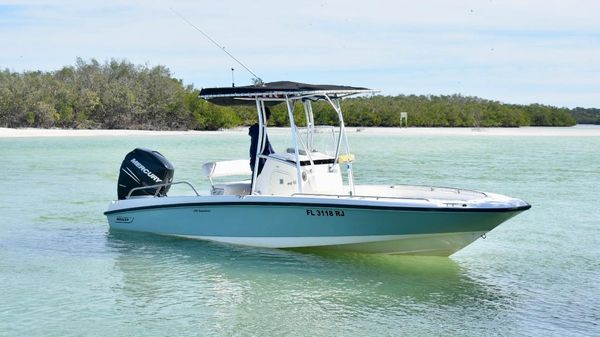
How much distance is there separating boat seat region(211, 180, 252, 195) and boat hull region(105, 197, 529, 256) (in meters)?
0.51

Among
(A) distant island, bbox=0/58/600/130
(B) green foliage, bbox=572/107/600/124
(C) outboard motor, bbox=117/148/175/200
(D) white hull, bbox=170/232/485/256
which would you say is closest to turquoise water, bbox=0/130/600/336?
(D) white hull, bbox=170/232/485/256

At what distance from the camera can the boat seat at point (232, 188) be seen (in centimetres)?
1137

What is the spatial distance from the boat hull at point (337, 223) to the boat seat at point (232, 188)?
511 mm

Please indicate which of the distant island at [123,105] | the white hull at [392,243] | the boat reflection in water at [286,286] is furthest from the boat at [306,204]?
the distant island at [123,105]

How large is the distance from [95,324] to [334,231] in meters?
3.42

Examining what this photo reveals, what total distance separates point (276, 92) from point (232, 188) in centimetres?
176

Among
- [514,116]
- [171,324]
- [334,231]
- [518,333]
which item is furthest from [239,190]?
[514,116]

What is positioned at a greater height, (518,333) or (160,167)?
(160,167)

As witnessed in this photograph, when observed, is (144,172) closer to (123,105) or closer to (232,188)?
(232,188)

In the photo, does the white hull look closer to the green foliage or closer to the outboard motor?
the outboard motor

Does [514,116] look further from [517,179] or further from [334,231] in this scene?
[334,231]

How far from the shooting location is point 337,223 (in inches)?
392

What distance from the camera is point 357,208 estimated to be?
9.67m

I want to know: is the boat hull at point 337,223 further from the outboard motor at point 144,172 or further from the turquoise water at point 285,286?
the outboard motor at point 144,172
